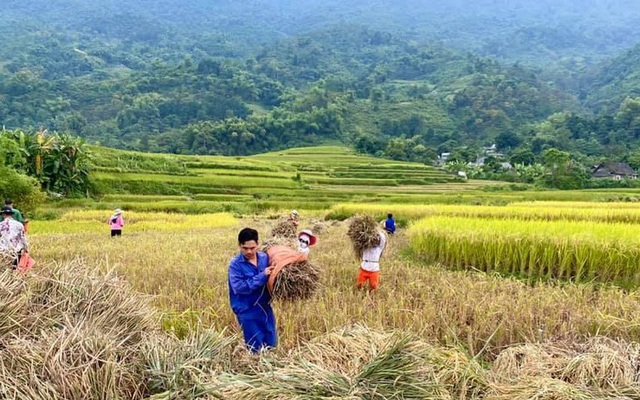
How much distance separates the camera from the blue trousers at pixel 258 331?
14.8ft

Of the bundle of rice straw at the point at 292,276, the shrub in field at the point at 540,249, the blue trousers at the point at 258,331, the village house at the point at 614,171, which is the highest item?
the bundle of rice straw at the point at 292,276

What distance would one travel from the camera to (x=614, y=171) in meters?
54.2

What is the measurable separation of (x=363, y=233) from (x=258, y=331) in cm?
361

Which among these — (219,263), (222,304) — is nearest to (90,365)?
(222,304)

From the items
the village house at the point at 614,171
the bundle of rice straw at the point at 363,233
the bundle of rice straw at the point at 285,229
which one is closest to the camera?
the bundle of rice straw at the point at 363,233

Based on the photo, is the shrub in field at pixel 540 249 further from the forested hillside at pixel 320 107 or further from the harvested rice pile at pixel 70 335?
the forested hillside at pixel 320 107

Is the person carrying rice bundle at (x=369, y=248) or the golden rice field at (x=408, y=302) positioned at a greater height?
the person carrying rice bundle at (x=369, y=248)

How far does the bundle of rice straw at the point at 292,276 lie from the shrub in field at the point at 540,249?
6127 mm

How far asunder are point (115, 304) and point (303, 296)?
5.07 feet

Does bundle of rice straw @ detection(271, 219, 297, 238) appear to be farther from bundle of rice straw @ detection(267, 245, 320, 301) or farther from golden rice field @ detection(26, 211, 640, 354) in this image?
bundle of rice straw @ detection(267, 245, 320, 301)

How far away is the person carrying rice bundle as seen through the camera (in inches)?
301

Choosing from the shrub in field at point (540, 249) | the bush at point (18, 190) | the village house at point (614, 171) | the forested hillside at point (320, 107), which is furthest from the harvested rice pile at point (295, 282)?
the forested hillside at point (320, 107)

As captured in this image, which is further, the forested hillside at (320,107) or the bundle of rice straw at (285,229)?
the forested hillside at (320,107)

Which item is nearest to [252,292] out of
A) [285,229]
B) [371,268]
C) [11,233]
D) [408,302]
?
[408,302]
